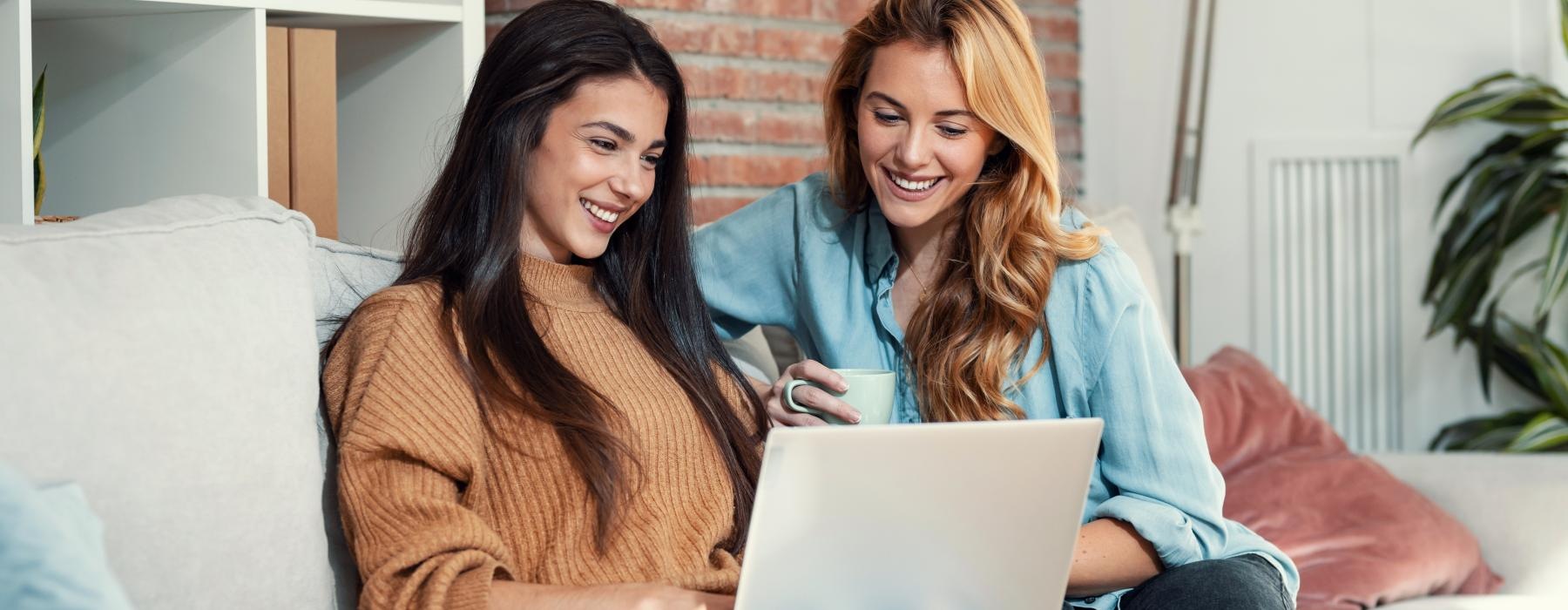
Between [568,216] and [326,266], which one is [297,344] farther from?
[568,216]

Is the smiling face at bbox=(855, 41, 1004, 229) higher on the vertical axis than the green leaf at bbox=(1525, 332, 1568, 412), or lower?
higher

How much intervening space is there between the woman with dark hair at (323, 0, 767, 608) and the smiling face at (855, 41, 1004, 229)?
0.21 metres

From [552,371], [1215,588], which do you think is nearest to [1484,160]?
[1215,588]

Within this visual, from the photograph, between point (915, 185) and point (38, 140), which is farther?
point (38, 140)

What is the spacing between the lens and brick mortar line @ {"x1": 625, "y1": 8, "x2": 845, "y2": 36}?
2.32 m

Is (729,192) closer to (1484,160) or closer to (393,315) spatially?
(393,315)

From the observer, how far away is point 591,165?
1415 mm

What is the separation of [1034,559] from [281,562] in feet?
2.01

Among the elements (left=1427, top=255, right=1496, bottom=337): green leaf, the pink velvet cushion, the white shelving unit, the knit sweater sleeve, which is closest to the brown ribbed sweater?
the knit sweater sleeve

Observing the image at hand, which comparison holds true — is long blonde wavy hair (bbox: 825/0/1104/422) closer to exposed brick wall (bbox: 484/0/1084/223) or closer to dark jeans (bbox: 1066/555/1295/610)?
dark jeans (bbox: 1066/555/1295/610)

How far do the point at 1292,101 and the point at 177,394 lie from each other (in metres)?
2.55

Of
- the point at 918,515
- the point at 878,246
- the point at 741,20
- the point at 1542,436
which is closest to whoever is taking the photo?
the point at 918,515

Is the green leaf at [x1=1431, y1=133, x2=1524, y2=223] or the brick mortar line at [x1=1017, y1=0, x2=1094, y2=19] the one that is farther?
the brick mortar line at [x1=1017, y1=0, x2=1094, y2=19]

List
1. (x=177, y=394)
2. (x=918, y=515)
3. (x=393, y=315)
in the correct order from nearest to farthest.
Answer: (x=918, y=515)
(x=177, y=394)
(x=393, y=315)
